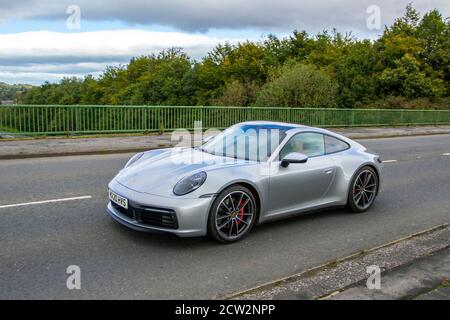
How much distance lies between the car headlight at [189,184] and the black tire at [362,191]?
2.58m

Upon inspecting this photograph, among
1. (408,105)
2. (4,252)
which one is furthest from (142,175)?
(408,105)

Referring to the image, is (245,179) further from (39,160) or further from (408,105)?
(408,105)

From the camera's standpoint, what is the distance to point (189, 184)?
470 centimetres

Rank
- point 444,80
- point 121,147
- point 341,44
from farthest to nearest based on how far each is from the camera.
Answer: point 341,44 < point 444,80 < point 121,147

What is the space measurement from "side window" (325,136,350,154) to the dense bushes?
2727 cm

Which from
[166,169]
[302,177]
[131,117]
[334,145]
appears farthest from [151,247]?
[131,117]

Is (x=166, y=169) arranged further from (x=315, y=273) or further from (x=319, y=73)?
(x=319, y=73)

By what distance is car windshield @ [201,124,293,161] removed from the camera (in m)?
5.46

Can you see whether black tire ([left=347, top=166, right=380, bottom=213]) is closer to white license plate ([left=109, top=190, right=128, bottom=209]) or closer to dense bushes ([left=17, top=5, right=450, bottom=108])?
white license plate ([left=109, top=190, right=128, bottom=209])

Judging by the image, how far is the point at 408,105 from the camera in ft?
135

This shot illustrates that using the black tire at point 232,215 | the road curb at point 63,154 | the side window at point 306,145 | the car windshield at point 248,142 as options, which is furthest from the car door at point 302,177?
the road curb at point 63,154

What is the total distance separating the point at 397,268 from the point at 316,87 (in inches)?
1205

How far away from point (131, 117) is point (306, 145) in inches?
483

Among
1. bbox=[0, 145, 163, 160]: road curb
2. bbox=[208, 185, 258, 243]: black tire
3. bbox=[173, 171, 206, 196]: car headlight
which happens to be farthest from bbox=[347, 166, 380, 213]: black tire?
bbox=[0, 145, 163, 160]: road curb
